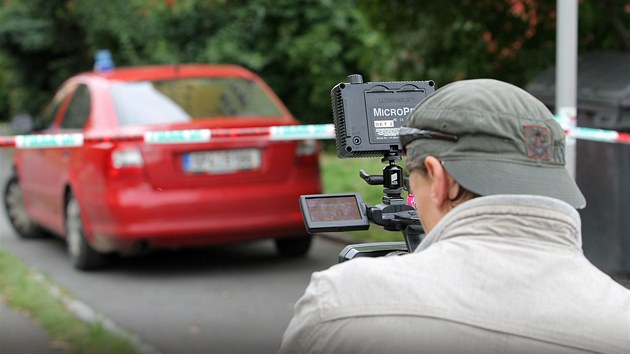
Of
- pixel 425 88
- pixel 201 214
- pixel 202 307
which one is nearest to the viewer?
pixel 425 88

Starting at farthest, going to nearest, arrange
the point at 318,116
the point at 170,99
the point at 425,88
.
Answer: the point at 318,116
the point at 170,99
the point at 425,88

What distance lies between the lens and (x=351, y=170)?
13.1 meters

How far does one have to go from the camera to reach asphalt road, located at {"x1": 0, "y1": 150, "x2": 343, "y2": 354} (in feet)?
19.0

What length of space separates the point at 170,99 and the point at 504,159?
6.12m

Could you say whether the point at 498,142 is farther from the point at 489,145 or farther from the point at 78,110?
the point at 78,110

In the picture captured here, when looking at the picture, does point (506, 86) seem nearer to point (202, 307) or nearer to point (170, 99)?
point (202, 307)

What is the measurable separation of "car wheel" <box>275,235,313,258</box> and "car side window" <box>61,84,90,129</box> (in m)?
1.68

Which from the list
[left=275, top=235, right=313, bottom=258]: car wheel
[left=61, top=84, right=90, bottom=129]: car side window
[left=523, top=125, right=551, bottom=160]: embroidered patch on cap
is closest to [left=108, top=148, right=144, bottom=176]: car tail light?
[left=61, top=84, right=90, bottom=129]: car side window

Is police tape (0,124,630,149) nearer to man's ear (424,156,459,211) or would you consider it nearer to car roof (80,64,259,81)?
car roof (80,64,259,81)

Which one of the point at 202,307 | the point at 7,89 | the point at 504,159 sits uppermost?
the point at 504,159

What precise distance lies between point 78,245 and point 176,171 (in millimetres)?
1156

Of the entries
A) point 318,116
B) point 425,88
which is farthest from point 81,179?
point 318,116

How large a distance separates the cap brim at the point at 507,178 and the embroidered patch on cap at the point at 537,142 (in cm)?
2

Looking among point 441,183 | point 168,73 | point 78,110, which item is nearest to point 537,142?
point 441,183
